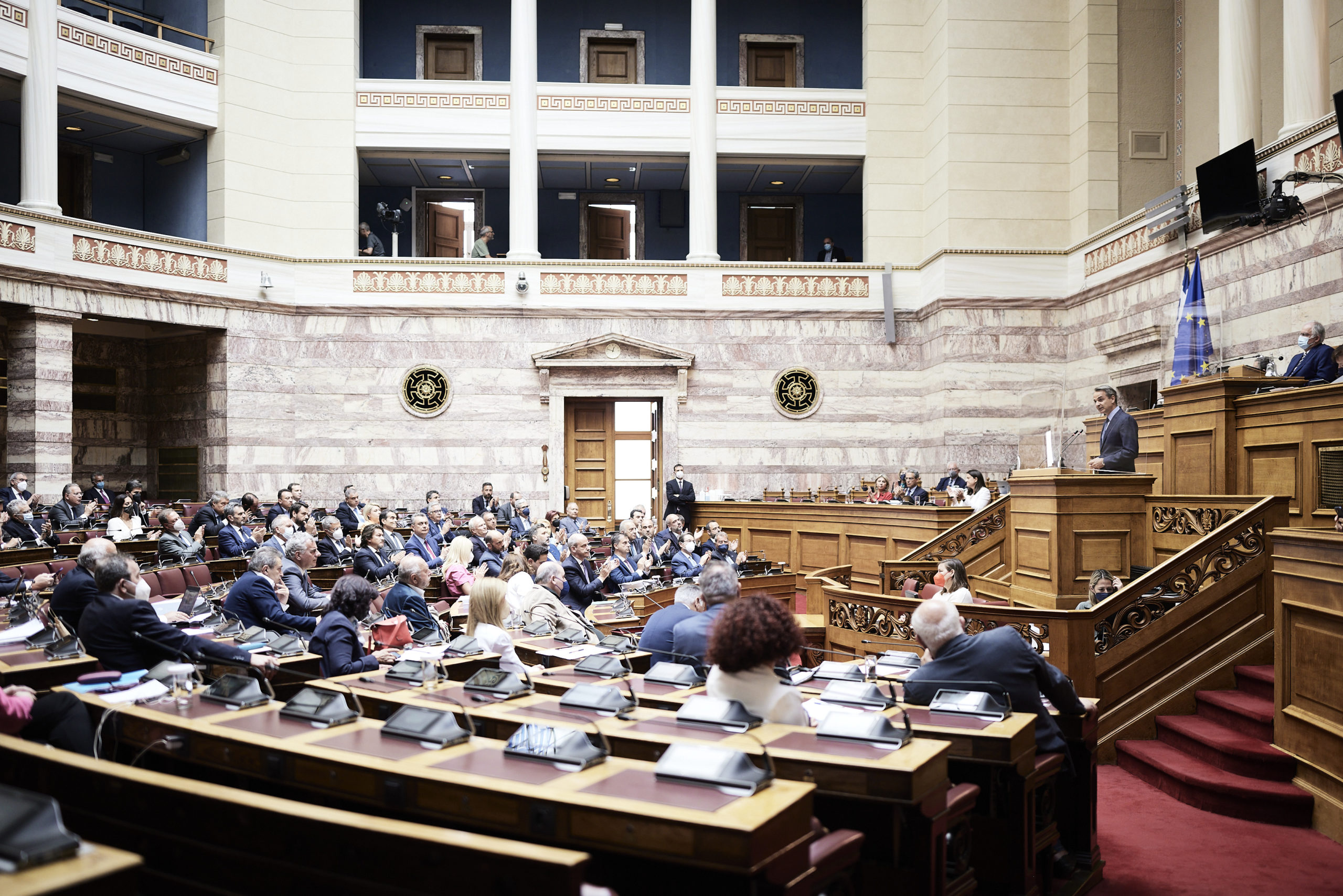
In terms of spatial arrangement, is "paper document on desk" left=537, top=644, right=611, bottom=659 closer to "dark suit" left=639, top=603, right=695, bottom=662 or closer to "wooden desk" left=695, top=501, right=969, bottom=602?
"dark suit" left=639, top=603, right=695, bottom=662

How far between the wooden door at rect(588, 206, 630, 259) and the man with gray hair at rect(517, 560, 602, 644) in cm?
1259

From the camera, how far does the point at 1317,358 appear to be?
7.33 meters

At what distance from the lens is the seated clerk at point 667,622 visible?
15.9 ft

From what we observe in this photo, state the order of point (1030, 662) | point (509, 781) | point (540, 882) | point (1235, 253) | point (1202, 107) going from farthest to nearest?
point (1202, 107) < point (1235, 253) < point (1030, 662) < point (509, 781) < point (540, 882)

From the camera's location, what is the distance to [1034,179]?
571 inches

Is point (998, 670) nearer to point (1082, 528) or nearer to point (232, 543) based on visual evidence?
point (1082, 528)

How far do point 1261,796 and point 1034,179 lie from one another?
38.7 ft

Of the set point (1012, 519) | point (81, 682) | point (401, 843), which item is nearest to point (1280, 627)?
point (1012, 519)

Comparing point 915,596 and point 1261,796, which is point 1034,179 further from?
point 1261,796

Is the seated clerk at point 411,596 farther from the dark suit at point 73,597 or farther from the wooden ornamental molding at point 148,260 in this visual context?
the wooden ornamental molding at point 148,260

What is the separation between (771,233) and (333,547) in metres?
11.6

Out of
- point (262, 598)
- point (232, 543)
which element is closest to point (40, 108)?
point (232, 543)

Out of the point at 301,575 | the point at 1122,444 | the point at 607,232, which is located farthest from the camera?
the point at 607,232

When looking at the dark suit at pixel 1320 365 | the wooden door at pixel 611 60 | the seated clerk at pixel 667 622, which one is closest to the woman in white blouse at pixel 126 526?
the seated clerk at pixel 667 622
